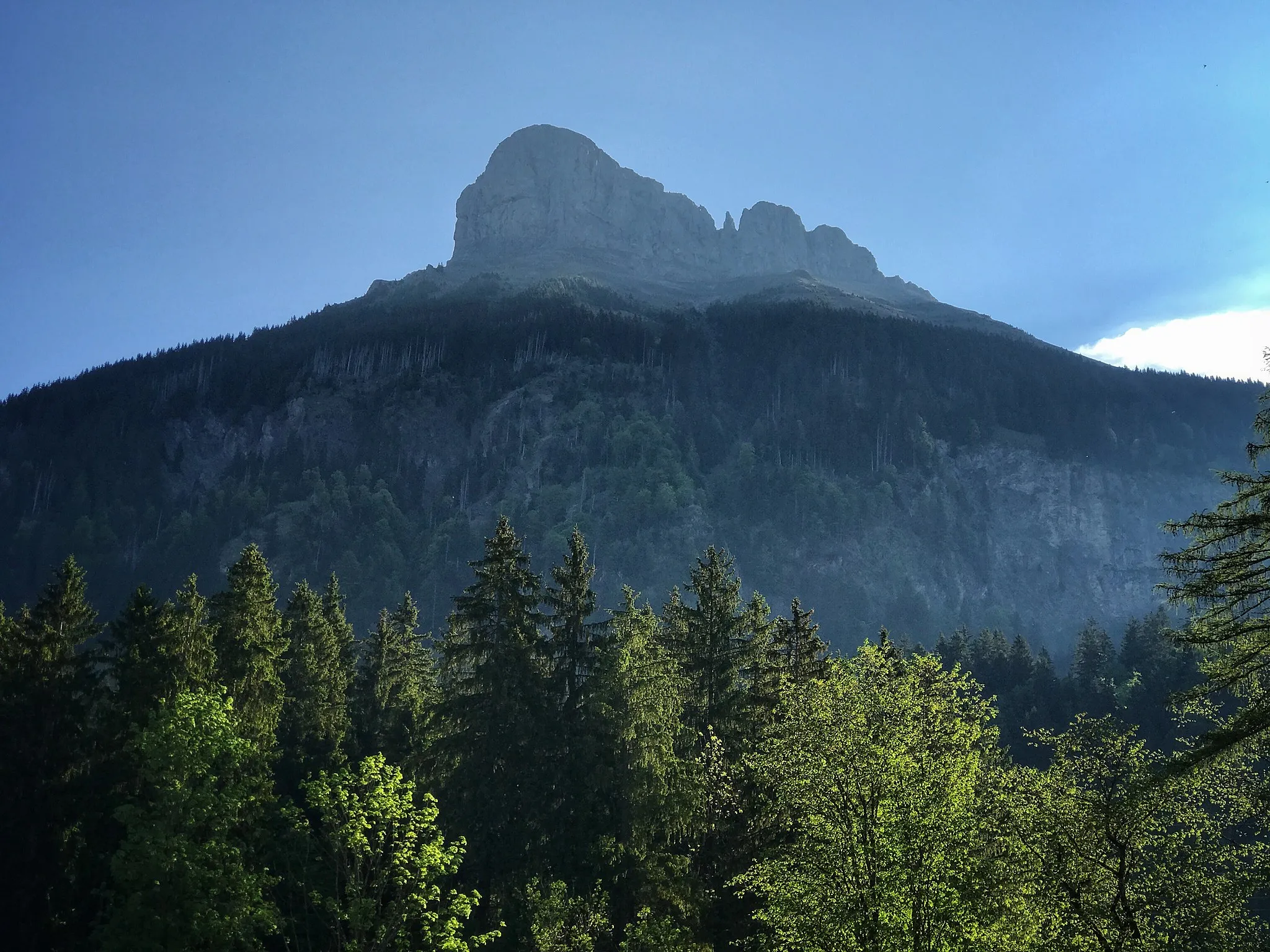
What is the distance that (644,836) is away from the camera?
98.1ft

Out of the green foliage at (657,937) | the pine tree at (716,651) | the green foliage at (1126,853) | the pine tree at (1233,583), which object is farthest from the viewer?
the pine tree at (716,651)

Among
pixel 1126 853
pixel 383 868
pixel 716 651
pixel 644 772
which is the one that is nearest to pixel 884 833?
pixel 1126 853

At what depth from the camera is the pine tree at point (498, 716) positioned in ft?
105

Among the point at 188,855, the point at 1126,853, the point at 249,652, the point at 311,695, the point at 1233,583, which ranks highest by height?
the point at 249,652

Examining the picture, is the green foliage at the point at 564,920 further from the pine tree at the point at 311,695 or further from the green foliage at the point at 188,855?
the pine tree at the point at 311,695

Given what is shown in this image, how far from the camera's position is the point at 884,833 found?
67.8 ft

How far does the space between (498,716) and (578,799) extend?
445cm

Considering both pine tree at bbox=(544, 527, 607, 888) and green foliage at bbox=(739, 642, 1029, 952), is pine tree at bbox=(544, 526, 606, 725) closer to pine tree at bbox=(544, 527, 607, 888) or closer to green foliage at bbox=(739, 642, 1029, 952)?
pine tree at bbox=(544, 527, 607, 888)

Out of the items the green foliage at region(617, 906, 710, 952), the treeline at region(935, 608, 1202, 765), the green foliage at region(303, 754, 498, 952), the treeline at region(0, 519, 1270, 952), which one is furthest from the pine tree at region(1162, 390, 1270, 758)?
the treeline at region(935, 608, 1202, 765)

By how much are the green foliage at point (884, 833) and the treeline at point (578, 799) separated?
0.09 metres

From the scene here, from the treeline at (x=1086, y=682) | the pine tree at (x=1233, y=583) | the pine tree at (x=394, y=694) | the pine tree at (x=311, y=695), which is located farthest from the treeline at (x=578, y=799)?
the treeline at (x=1086, y=682)

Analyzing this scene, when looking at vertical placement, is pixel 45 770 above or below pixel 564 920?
above

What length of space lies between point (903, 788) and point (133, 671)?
89.0ft

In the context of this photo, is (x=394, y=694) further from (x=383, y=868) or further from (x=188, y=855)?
(x=188, y=855)
